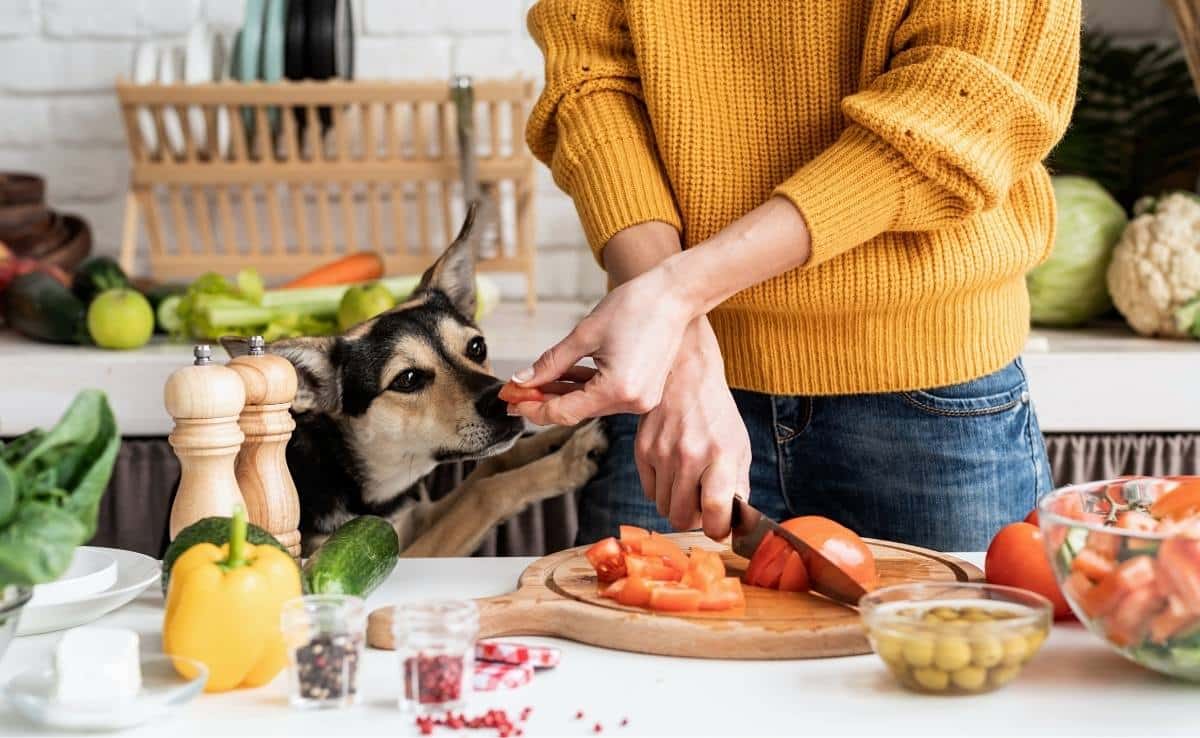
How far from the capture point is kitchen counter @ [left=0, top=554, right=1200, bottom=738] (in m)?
0.83

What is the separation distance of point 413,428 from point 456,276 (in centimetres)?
26

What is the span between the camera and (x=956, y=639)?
2.79 feet

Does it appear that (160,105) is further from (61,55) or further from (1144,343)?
(1144,343)

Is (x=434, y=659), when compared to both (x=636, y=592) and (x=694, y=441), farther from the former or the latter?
(x=694, y=441)

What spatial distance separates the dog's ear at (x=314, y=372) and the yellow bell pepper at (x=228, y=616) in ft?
2.70

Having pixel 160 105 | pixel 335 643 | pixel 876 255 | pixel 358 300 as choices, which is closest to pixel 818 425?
pixel 876 255

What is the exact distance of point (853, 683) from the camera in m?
0.92

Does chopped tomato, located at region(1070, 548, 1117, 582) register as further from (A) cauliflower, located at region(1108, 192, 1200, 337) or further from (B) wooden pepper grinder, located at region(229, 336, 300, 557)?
(A) cauliflower, located at region(1108, 192, 1200, 337)

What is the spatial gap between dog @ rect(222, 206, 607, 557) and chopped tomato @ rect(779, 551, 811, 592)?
0.85 meters

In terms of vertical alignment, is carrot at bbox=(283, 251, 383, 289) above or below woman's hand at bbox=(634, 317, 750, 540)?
above

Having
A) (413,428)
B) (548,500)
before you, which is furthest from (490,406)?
(548,500)

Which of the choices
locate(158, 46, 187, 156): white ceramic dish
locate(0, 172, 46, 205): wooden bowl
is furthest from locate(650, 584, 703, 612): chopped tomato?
locate(0, 172, 46, 205): wooden bowl

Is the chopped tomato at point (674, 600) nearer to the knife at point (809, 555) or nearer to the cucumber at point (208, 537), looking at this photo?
the knife at point (809, 555)

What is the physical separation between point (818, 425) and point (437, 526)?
727 millimetres
